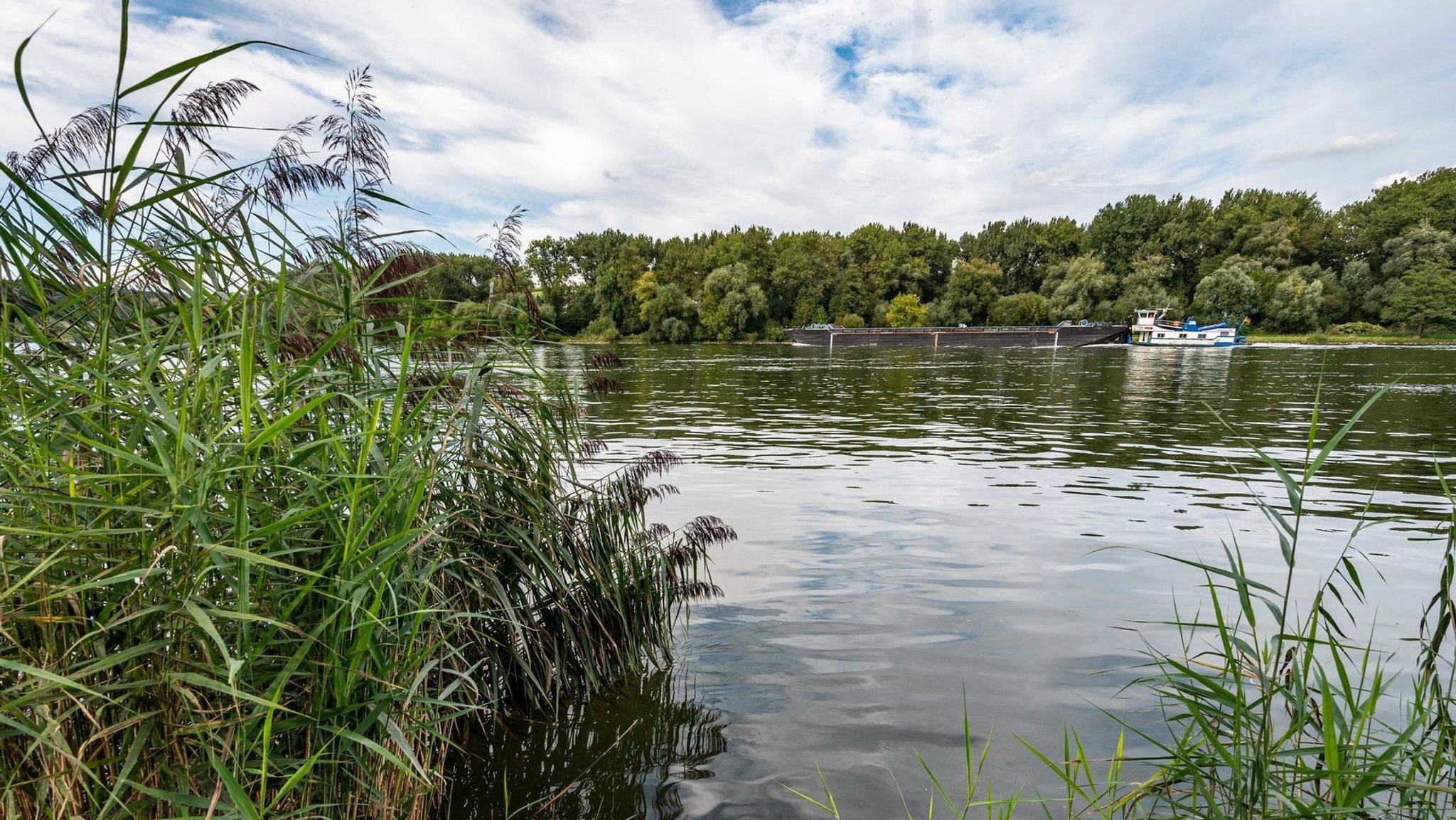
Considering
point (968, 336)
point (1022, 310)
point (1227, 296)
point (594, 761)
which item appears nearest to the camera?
point (594, 761)

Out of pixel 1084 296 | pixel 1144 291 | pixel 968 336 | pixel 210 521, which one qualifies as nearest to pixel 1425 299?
pixel 1144 291

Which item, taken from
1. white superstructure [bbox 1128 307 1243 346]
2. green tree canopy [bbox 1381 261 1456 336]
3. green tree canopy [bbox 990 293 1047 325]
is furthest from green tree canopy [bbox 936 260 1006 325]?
green tree canopy [bbox 1381 261 1456 336]

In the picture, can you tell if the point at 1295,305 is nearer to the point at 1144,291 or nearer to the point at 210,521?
the point at 1144,291

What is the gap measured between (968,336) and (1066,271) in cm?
2791

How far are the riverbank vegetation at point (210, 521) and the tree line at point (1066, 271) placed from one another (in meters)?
58.6

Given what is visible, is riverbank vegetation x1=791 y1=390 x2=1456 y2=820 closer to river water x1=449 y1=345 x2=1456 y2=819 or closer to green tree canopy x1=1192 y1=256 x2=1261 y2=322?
river water x1=449 y1=345 x2=1456 y2=819

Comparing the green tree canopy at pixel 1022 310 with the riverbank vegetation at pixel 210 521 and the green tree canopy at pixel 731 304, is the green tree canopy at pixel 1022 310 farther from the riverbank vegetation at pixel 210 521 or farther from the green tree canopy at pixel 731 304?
the riverbank vegetation at pixel 210 521

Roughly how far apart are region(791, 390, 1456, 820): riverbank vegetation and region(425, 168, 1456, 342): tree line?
58.9 m

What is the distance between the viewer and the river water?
13.5 ft

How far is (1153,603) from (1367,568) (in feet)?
8.92

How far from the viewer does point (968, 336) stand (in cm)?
6819

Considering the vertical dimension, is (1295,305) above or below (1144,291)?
below

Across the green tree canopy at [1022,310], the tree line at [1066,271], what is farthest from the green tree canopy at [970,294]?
the green tree canopy at [1022,310]

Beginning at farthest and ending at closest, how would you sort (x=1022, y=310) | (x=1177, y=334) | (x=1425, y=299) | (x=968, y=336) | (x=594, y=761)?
(x=1022, y=310) → (x=968, y=336) → (x=1177, y=334) → (x=1425, y=299) → (x=594, y=761)
